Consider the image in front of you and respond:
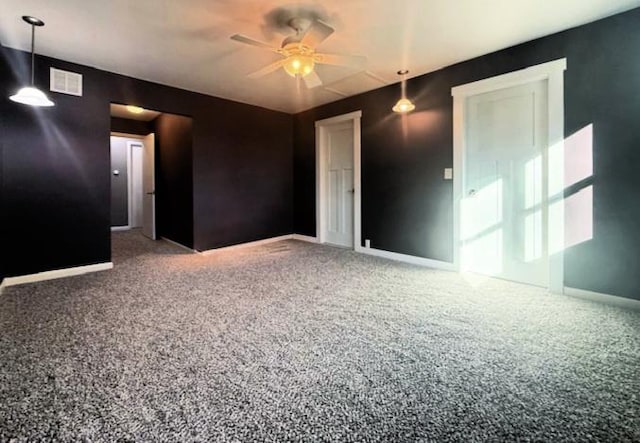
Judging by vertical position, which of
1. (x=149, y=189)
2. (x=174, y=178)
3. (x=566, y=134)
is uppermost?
(x=566, y=134)

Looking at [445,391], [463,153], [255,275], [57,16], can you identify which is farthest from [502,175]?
[57,16]

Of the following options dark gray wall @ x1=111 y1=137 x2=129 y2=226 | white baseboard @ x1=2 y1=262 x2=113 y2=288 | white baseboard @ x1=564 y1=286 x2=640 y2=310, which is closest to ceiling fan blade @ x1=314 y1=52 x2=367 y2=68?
white baseboard @ x1=564 y1=286 x2=640 y2=310

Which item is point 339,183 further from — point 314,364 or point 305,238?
point 314,364

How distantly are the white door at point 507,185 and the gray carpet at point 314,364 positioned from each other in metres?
0.37

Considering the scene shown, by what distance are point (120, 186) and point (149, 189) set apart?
1930 mm

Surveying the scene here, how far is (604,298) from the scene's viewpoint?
108 inches

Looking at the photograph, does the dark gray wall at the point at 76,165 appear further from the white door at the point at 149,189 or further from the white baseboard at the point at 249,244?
the white door at the point at 149,189

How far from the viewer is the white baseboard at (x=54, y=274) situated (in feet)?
10.6

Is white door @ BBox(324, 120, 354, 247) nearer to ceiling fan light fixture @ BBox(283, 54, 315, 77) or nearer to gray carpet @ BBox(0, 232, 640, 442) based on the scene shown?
gray carpet @ BBox(0, 232, 640, 442)

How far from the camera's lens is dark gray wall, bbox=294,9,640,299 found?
2.60m

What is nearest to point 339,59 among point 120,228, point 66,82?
point 66,82

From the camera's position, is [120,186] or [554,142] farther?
[120,186]

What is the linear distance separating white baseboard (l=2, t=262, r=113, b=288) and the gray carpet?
0.27 metres

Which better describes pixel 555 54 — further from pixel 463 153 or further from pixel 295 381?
pixel 295 381
